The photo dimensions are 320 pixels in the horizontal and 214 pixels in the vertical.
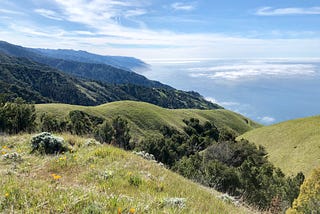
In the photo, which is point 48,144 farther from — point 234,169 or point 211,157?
point 211,157

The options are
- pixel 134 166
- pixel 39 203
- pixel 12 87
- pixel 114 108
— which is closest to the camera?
pixel 39 203

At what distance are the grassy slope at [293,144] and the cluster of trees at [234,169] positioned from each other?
8.82 ft

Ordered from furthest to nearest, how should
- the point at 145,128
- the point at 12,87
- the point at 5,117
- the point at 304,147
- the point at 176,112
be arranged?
the point at 12,87, the point at 176,112, the point at 145,128, the point at 304,147, the point at 5,117

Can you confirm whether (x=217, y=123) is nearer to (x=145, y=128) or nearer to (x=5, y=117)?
(x=145, y=128)

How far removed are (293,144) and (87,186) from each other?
52.7 metres

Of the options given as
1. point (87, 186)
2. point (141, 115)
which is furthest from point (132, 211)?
point (141, 115)

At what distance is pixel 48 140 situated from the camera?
9.54 metres

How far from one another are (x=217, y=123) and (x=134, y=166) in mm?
119662

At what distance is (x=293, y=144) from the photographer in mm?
50531

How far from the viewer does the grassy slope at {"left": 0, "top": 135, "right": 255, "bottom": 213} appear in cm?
414

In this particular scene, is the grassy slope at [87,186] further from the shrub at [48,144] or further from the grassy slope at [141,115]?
the grassy slope at [141,115]

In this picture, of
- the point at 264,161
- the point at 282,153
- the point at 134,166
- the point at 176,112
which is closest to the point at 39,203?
the point at 134,166

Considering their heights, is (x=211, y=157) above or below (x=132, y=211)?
below

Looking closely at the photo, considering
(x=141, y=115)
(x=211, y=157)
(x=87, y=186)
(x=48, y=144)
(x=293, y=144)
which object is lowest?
(x=141, y=115)
